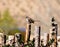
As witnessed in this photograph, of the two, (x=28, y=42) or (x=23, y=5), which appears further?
(x=23, y=5)

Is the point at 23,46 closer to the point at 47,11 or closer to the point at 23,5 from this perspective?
the point at 47,11

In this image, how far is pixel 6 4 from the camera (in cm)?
596

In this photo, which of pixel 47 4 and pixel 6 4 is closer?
pixel 47 4

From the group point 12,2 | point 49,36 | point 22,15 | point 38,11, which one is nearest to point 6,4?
point 12,2

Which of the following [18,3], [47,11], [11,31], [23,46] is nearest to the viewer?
[23,46]

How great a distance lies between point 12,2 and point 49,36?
3286mm

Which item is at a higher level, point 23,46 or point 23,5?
point 23,5

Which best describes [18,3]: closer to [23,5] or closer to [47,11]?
[23,5]

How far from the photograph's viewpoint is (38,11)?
18.6 feet

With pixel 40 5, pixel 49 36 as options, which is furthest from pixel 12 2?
pixel 49 36

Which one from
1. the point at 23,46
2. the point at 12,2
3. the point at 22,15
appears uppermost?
the point at 12,2

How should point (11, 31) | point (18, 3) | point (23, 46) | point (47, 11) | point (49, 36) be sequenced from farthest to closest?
point (18, 3)
point (47, 11)
point (11, 31)
point (49, 36)
point (23, 46)

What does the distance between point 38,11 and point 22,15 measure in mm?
484

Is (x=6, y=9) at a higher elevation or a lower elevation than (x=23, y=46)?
higher
